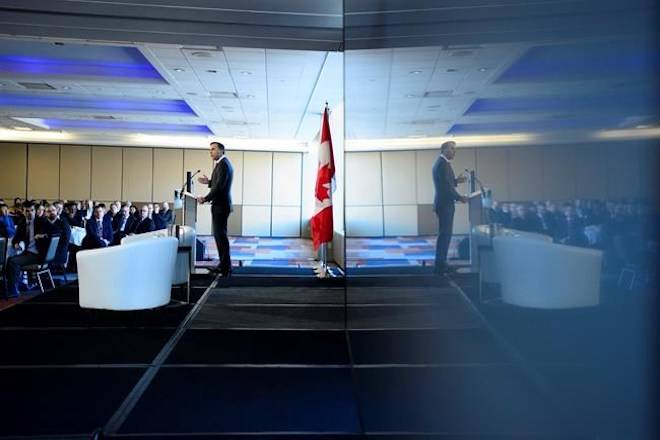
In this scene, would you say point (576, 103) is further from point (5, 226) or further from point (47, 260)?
point (5, 226)

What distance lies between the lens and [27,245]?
704 cm

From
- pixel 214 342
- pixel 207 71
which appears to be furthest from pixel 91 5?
pixel 214 342

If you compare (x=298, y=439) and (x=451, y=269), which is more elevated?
(x=451, y=269)

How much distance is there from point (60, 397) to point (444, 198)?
2541mm

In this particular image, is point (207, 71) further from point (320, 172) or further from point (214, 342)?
point (214, 342)

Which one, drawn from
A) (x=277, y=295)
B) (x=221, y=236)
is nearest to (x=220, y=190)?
(x=221, y=236)

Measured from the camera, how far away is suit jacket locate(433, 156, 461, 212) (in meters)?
0.66

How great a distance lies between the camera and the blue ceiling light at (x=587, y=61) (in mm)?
314

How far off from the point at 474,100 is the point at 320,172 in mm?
6663

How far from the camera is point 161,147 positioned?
1233 cm

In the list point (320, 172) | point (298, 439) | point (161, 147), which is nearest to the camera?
point (298, 439)

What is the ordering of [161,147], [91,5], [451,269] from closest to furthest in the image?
[451,269]
[91,5]
[161,147]

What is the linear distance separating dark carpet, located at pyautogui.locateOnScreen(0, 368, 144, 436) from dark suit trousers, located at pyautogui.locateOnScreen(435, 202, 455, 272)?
1968 mm

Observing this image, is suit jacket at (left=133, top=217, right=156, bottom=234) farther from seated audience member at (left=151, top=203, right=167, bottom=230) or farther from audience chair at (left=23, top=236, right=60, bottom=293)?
audience chair at (left=23, top=236, right=60, bottom=293)
